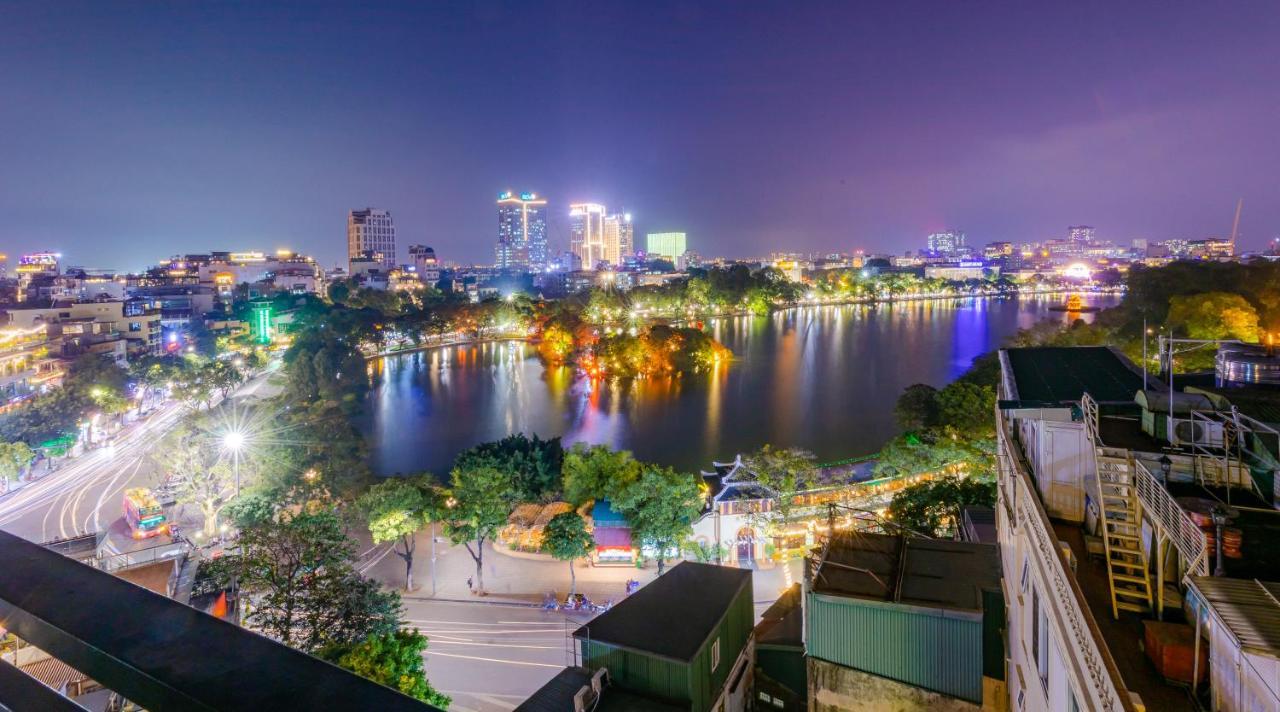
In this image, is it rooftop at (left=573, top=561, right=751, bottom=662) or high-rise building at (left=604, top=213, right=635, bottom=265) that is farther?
high-rise building at (left=604, top=213, right=635, bottom=265)

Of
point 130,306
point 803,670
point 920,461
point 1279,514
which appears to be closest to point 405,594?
point 803,670

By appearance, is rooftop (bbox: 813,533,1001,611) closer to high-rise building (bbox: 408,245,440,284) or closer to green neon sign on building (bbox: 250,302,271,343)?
green neon sign on building (bbox: 250,302,271,343)

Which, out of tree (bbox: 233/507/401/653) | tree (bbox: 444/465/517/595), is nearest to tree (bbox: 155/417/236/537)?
tree (bbox: 444/465/517/595)

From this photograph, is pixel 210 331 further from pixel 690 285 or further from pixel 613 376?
pixel 690 285

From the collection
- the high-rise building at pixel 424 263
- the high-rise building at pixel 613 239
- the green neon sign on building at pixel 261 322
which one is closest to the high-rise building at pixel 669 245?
the high-rise building at pixel 613 239

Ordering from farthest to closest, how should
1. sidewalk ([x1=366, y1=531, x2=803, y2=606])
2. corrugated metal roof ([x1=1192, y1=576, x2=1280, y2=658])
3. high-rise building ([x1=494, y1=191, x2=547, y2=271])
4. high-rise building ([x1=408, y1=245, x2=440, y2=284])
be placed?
high-rise building ([x1=494, y1=191, x2=547, y2=271]), high-rise building ([x1=408, y1=245, x2=440, y2=284]), sidewalk ([x1=366, y1=531, x2=803, y2=606]), corrugated metal roof ([x1=1192, y1=576, x2=1280, y2=658])

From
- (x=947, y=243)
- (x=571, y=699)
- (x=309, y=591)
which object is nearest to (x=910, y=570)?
(x=571, y=699)

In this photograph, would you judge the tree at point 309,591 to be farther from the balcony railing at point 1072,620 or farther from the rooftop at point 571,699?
the balcony railing at point 1072,620
